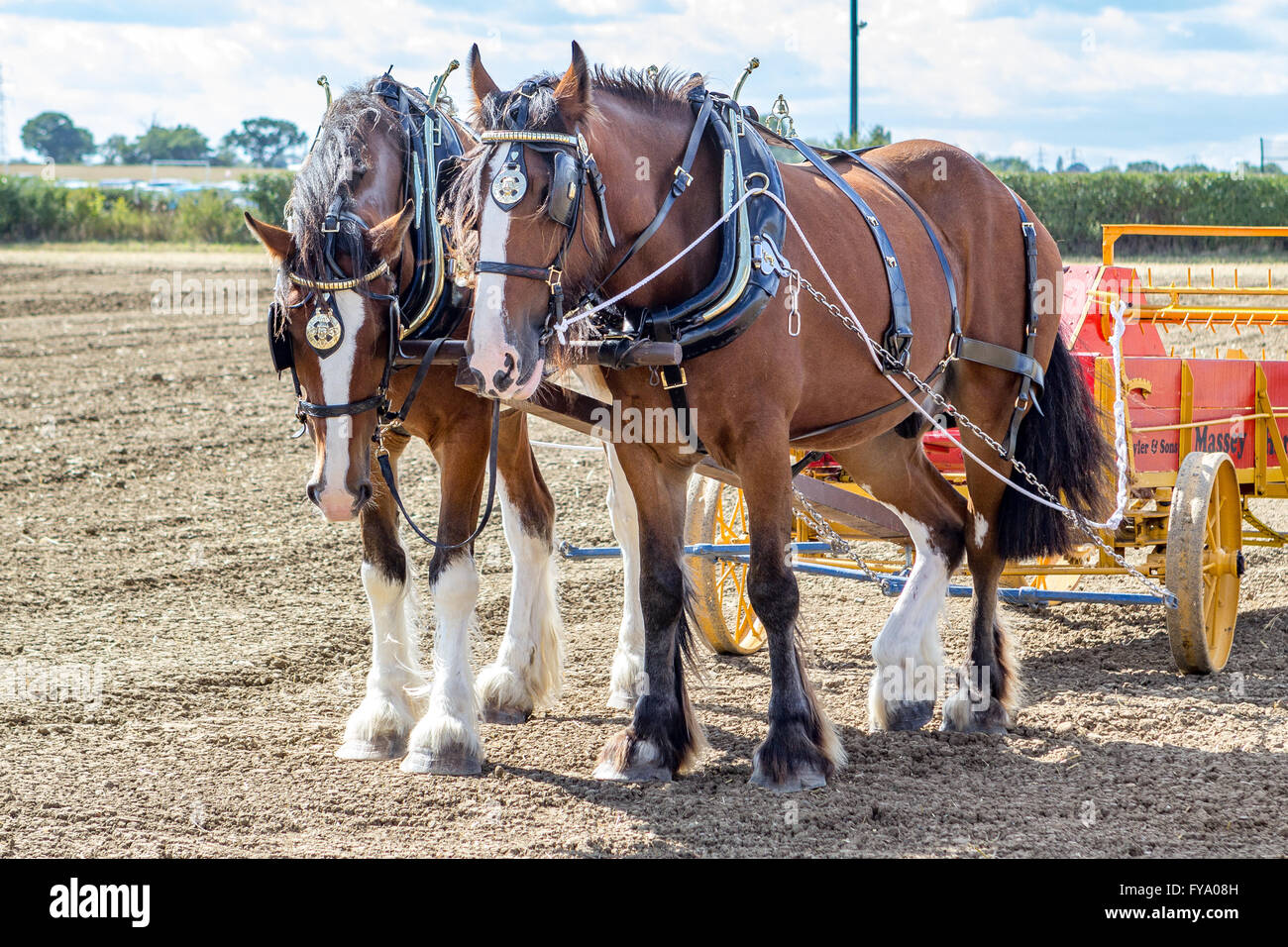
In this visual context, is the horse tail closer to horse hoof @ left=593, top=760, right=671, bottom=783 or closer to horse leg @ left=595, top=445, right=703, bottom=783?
horse leg @ left=595, top=445, right=703, bottom=783

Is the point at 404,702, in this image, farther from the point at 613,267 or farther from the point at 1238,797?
the point at 1238,797

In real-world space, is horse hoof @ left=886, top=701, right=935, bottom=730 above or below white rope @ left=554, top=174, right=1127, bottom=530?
below

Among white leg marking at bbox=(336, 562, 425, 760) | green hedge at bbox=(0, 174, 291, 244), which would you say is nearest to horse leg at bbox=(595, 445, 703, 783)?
white leg marking at bbox=(336, 562, 425, 760)

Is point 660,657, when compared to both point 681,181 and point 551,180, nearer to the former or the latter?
point 681,181

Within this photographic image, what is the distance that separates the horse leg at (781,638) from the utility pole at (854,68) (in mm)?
22440

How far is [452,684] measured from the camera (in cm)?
436

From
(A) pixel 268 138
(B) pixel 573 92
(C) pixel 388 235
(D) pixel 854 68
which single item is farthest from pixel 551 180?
(A) pixel 268 138

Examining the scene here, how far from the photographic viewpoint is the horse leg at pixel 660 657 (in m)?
4.13

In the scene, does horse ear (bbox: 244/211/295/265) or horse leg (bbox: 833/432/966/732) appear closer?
horse ear (bbox: 244/211/295/265)

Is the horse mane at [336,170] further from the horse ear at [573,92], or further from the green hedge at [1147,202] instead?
the green hedge at [1147,202]

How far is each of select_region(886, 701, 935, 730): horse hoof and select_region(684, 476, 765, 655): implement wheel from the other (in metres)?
0.99

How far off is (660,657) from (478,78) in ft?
6.27

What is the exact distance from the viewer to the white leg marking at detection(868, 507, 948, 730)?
471 cm

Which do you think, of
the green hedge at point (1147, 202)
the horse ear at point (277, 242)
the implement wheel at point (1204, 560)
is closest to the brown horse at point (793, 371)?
the implement wheel at point (1204, 560)
